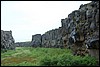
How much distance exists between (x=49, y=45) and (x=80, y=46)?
56.0 meters

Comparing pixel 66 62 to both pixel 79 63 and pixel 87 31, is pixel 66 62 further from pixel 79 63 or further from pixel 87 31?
pixel 87 31

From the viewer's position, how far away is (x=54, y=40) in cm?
8600

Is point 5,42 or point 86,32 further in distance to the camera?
point 5,42

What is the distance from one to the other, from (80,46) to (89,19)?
556cm

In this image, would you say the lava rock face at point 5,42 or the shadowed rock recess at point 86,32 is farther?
the lava rock face at point 5,42

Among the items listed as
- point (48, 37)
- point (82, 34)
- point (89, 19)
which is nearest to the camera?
point (89, 19)

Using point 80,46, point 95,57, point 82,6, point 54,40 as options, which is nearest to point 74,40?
point 80,46

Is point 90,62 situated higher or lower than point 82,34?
lower

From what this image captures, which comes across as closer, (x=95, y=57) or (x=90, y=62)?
(x=90, y=62)

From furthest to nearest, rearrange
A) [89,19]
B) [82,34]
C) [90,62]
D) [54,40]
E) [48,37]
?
[48,37]
[54,40]
[82,34]
[89,19]
[90,62]

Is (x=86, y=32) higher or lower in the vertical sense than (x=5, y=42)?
higher

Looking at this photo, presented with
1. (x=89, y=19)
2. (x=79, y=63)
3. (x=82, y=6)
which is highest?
(x=82, y=6)

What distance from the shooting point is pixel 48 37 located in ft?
314

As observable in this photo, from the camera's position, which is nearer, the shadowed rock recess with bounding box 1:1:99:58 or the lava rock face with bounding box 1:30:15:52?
the shadowed rock recess with bounding box 1:1:99:58
